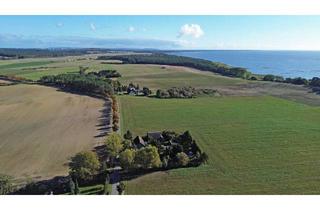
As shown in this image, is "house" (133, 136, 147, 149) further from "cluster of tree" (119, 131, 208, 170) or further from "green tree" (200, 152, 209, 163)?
"green tree" (200, 152, 209, 163)

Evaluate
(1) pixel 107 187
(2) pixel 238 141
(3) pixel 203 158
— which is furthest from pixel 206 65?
(1) pixel 107 187

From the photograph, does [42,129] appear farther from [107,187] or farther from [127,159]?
[107,187]

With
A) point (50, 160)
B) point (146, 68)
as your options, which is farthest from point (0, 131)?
point (146, 68)

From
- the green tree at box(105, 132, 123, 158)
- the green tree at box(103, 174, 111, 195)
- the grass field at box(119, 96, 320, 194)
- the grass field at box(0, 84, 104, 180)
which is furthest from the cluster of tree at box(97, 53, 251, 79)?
the green tree at box(103, 174, 111, 195)

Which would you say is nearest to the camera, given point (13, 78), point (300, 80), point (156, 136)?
point (156, 136)

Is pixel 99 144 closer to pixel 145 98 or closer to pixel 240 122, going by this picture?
pixel 240 122

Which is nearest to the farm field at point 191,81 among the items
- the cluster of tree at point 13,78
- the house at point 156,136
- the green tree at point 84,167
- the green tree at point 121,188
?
the cluster of tree at point 13,78
